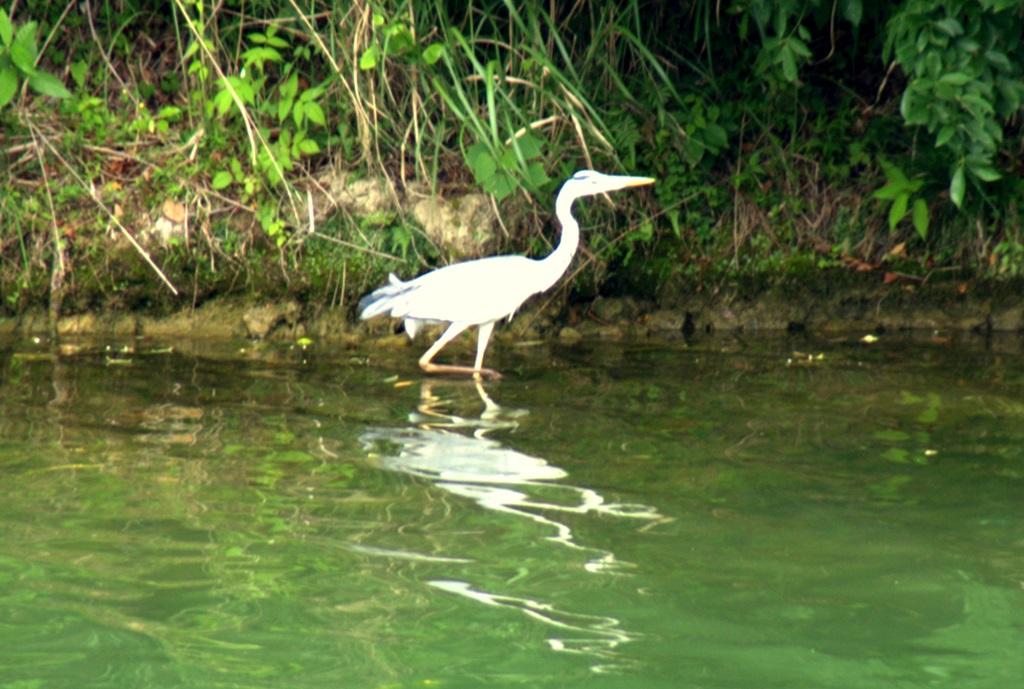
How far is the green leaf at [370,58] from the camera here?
8.38 meters

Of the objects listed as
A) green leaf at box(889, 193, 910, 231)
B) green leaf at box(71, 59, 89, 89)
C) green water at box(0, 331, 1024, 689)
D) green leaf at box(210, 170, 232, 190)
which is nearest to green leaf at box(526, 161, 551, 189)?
green water at box(0, 331, 1024, 689)

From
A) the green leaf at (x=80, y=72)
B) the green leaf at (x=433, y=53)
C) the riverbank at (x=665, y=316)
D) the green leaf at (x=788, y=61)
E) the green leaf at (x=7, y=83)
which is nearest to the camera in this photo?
the green leaf at (x=7, y=83)

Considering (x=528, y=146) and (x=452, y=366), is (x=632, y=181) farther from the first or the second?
(x=452, y=366)

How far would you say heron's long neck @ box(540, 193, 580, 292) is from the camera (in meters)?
8.39

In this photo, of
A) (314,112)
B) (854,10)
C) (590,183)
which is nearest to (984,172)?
(854,10)

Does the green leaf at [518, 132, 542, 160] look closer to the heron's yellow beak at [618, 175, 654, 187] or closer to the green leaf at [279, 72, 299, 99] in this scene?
the heron's yellow beak at [618, 175, 654, 187]

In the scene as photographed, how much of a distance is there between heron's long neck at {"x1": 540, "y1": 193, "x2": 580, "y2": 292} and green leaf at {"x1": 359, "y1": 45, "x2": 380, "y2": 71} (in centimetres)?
125

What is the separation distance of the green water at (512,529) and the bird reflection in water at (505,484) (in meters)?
0.02

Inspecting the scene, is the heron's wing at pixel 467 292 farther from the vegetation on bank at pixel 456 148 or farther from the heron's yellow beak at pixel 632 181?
the heron's yellow beak at pixel 632 181

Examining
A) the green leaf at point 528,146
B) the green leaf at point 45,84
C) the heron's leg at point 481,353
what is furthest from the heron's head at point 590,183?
the green leaf at point 45,84

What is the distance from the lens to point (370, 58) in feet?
27.5

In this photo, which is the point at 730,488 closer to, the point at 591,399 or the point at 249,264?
the point at 591,399

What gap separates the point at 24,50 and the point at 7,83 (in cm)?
19

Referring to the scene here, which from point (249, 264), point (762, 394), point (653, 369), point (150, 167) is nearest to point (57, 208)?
point (150, 167)
